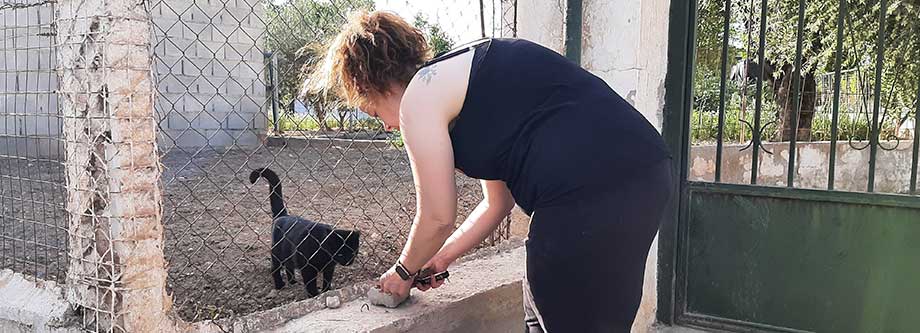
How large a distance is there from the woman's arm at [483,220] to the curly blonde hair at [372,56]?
44 centimetres

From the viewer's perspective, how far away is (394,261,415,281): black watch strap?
197cm

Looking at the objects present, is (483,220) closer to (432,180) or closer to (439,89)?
(432,180)

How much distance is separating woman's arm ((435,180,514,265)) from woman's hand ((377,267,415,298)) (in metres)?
0.13

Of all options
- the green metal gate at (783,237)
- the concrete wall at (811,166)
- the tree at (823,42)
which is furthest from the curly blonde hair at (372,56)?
the concrete wall at (811,166)

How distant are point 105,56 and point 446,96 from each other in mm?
881

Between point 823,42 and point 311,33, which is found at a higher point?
point 311,33

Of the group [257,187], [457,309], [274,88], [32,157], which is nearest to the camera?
[457,309]

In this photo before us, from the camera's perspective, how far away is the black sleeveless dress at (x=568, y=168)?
160 centimetres

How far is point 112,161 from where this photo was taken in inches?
68.4

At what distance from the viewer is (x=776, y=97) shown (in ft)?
25.9

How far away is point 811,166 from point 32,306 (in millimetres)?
5840

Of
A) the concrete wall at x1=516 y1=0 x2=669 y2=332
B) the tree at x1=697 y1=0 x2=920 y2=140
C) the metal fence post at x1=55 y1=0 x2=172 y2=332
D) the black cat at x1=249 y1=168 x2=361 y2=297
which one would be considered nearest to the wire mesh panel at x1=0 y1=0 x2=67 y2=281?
the metal fence post at x1=55 y1=0 x2=172 y2=332

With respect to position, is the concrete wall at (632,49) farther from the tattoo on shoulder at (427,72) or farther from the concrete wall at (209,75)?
the concrete wall at (209,75)

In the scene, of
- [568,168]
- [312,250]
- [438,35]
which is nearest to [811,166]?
[438,35]
